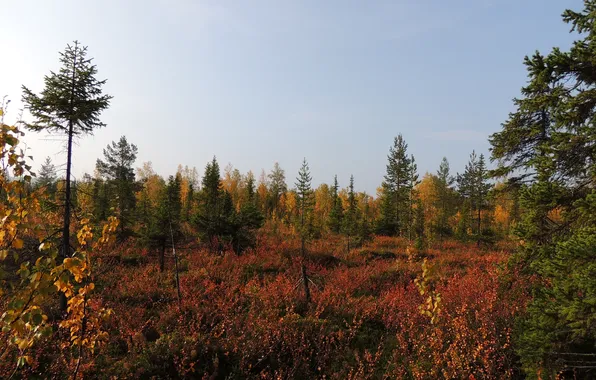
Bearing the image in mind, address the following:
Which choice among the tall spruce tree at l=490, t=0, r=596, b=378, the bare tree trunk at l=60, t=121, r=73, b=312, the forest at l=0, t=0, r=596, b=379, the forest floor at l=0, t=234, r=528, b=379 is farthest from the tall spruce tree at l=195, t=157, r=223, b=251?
the tall spruce tree at l=490, t=0, r=596, b=378

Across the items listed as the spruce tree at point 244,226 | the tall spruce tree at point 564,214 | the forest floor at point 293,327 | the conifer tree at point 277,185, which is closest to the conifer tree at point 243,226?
the spruce tree at point 244,226

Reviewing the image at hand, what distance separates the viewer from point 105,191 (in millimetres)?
27688

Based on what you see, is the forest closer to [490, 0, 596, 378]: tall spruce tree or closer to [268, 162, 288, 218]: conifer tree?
[490, 0, 596, 378]: tall spruce tree

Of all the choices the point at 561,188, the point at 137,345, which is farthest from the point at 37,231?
the point at 561,188

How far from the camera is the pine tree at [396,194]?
30375mm

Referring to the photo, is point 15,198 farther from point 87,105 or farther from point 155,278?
point 155,278

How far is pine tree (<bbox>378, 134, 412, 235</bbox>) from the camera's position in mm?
30375

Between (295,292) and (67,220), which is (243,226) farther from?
(67,220)

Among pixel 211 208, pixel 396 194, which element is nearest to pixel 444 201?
pixel 396 194

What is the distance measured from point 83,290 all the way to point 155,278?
10.5 meters

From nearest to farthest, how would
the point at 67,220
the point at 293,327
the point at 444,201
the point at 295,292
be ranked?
the point at 293,327 < the point at 67,220 < the point at 295,292 < the point at 444,201

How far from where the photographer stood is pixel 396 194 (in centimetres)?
3116

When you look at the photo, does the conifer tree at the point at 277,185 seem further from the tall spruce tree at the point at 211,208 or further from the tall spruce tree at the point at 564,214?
the tall spruce tree at the point at 564,214

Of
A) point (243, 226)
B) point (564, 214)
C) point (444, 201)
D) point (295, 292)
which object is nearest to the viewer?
point (564, 214)
